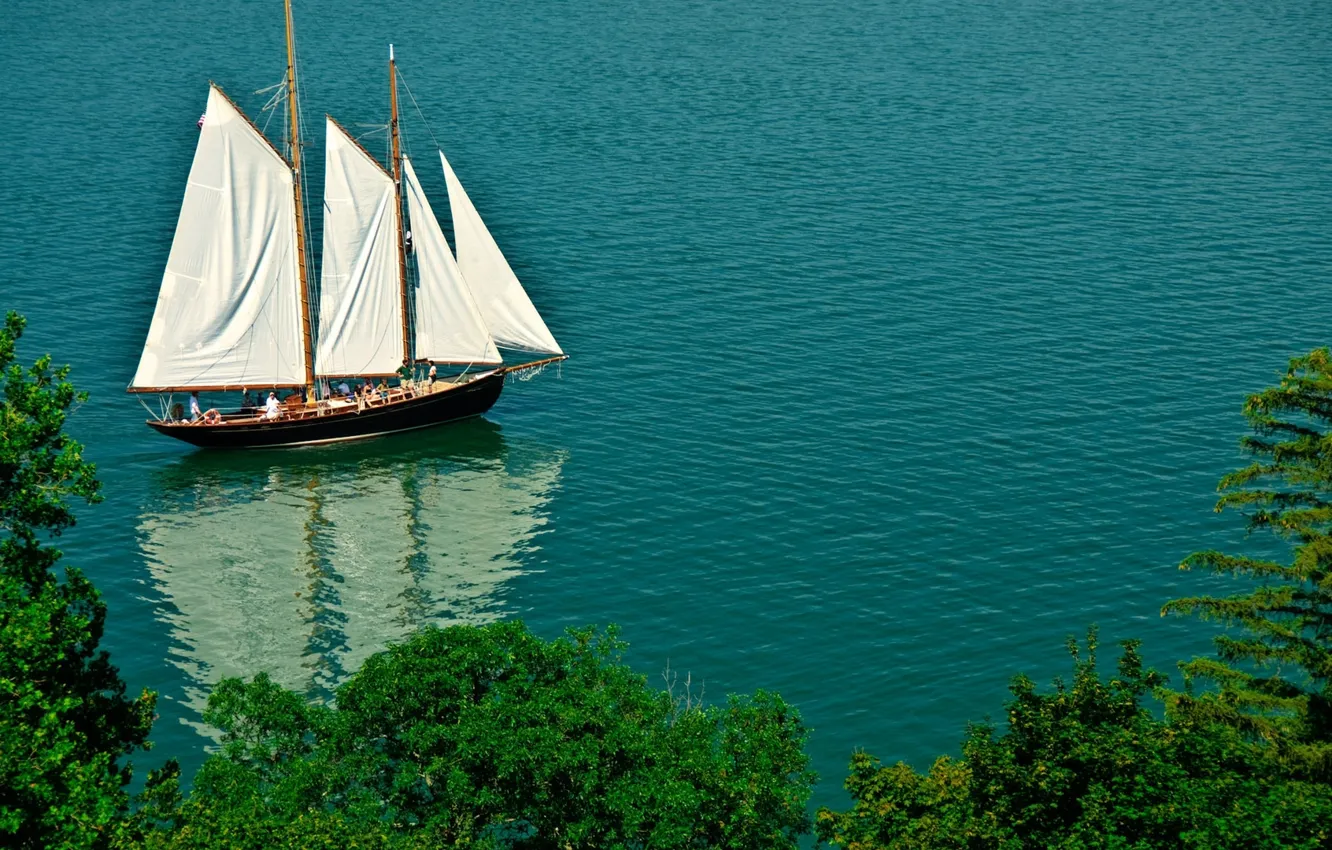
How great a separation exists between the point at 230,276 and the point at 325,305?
5.68 m

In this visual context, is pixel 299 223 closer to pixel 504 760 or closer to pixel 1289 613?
pixel 504 760

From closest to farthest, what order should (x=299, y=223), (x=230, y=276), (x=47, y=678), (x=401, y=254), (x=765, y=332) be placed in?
(x=47, y=678), (x=230, y=276), (x=299, y=223), (x=401, y=254), (x=765, y=332)

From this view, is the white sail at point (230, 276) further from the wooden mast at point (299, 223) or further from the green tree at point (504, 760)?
the green tree at point (504, 760)

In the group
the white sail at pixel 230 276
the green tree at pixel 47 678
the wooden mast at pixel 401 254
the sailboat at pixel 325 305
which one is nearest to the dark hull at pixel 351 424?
the sailboat at pixel 325 305

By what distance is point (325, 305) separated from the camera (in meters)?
98.5

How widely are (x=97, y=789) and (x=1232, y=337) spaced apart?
275 ft

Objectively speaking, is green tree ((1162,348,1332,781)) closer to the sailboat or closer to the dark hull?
the dark hull

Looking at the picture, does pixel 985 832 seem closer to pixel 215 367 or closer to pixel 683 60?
pixel 215 367

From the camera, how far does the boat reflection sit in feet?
250

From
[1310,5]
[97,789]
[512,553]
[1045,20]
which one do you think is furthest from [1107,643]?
[1310,5]

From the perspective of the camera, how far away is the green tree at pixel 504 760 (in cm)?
4353

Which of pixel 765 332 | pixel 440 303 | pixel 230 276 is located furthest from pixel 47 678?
pixel 765 332

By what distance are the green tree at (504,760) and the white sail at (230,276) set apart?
168 ft

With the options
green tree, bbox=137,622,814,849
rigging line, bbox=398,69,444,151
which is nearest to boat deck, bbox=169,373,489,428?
rigging line, bbox=398,69,444,151
